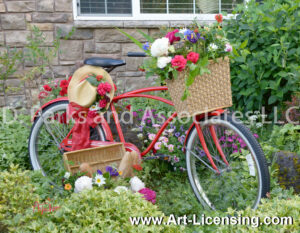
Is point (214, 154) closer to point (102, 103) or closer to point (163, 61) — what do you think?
point (163, 61)

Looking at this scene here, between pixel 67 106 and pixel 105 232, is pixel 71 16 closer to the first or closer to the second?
pixel 67 106

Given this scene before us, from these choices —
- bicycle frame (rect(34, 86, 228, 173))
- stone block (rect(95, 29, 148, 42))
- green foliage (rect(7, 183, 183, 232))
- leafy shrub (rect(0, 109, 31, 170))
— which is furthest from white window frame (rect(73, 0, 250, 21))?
green foliage (rect(7, 183, 183, 232))

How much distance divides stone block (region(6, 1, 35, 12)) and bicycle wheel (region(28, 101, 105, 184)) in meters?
1.77

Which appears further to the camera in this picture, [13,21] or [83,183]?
[13,21]

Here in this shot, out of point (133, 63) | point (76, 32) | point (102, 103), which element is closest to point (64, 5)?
point (76, 32)

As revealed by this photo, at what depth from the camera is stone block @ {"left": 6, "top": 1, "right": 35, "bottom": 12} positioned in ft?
14.2

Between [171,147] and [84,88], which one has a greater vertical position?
[84,88]

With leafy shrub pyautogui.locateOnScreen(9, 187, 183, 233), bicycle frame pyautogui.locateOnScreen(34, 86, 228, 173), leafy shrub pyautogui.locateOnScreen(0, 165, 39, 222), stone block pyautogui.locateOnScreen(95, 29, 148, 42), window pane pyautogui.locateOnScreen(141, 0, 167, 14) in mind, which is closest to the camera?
leafy shrub pyautogui.locateOnScreen(9, 187, 183, 233)

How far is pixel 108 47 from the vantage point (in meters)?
4.63

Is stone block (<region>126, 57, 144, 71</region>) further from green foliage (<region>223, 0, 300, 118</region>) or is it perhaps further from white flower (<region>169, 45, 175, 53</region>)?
white flower (<region>169, 45, 175, 53</region>)

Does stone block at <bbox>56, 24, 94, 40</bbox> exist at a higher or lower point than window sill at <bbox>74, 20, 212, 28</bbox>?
lower

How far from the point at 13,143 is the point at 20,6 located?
72.7 inches

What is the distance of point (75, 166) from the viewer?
284 centimetres

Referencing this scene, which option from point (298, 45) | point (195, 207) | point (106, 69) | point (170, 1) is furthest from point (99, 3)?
point (195, 207)
